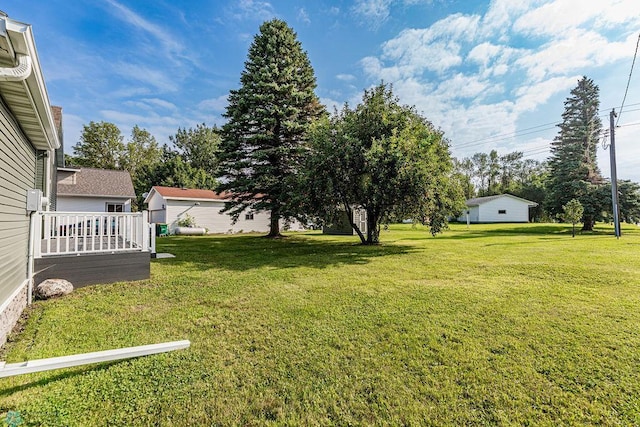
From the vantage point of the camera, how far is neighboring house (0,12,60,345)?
2684mm

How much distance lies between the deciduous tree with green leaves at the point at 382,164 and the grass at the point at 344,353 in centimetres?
433

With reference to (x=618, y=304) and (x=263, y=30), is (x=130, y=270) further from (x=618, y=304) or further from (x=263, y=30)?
(x=263, y=30)

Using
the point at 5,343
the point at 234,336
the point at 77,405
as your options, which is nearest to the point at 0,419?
the point at 77,405

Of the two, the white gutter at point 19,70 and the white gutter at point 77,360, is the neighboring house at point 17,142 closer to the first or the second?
the white gutter at point 19,70

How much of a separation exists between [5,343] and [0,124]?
102 inches

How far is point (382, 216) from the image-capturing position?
1206cm

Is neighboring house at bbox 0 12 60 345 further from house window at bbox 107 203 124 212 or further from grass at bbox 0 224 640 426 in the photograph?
house window at bbox 107 203 124 212

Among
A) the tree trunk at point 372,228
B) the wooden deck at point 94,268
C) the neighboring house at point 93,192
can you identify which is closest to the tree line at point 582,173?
the tree trunk at point 372,228

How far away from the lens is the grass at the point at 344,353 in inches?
90.7

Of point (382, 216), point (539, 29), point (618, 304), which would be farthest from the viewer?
point (382, 216)

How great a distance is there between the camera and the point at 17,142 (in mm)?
4141

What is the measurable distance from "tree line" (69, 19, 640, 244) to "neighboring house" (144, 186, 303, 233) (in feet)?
15.8

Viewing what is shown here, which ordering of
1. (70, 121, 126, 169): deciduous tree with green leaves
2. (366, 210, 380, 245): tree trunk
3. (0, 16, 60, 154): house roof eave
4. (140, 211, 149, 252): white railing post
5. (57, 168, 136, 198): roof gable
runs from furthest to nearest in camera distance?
(70, 121, 126, 169): deciduous tree with green leaves < (57, 168, 136, 198): roof gable < (366, 210, 380, 245): tree trunk < (140, 211, 149, 252): white railing post < (0, 16, 60, 154): house roof eave

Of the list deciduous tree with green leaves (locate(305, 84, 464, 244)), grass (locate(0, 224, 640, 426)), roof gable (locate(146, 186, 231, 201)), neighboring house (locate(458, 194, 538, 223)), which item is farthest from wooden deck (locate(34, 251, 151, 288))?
neighboring house (locate(458, 194, 538, 223))
